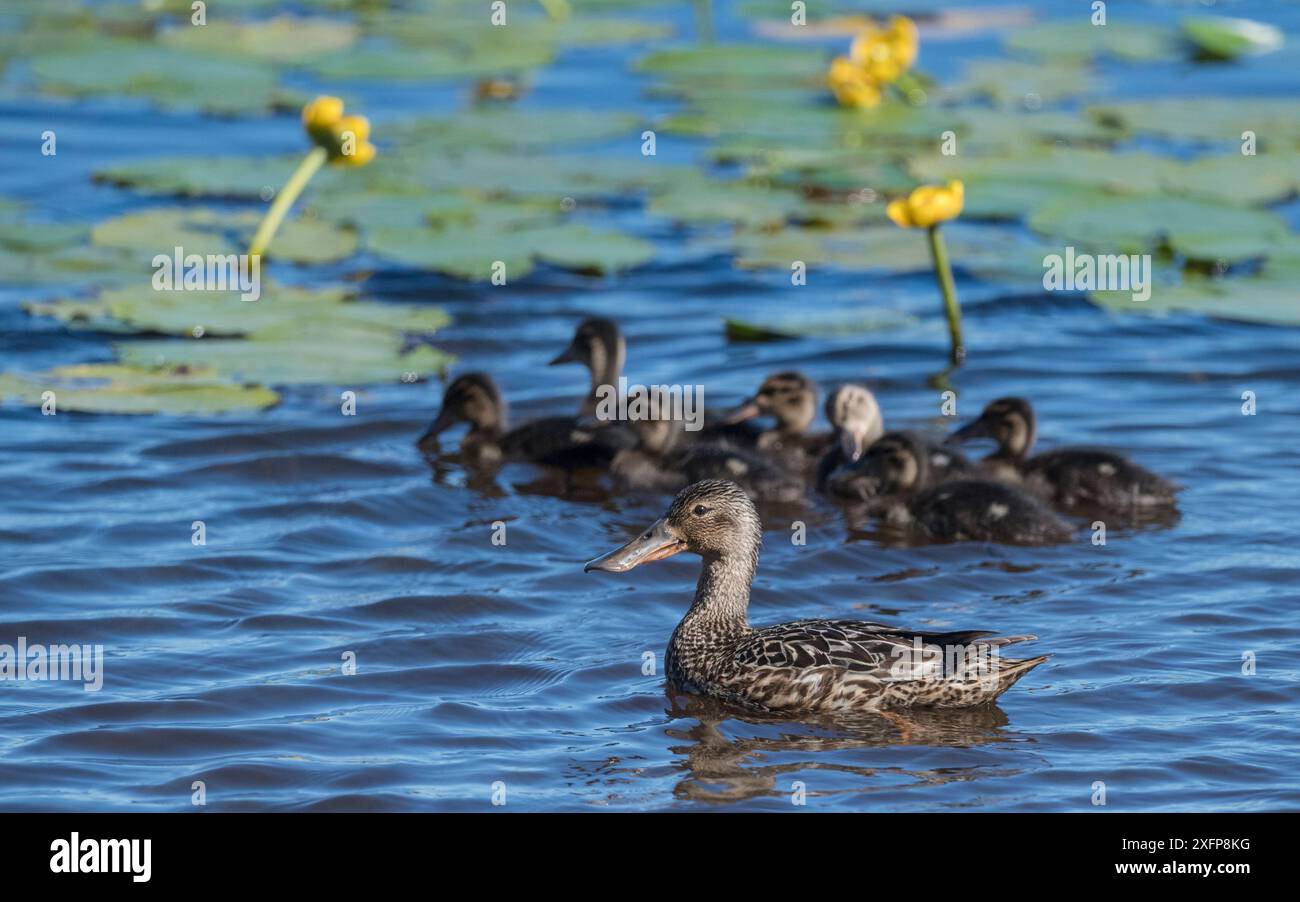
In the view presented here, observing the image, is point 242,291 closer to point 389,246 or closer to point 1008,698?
point 389,246

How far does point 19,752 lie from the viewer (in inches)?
307

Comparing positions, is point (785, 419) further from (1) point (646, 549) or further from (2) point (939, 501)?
(1) point (646, 549)

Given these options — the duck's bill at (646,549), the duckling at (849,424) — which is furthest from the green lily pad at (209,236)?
the duck's bill at (646,549)

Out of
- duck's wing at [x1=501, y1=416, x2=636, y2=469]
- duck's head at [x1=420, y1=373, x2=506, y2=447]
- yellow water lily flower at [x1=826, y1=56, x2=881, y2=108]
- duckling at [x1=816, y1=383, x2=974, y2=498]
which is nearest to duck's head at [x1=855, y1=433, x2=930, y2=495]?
duckling at [x1=816, y1=383, x2=974, y2=498]

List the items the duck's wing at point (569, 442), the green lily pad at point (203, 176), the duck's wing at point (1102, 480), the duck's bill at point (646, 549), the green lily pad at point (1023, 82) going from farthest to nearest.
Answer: the green lily pad at point (1023, 82), the green lily pad at point (203, 176), the duck's wing at point (569, 442), the duck's wing at point (1102, 480), the duck's bill at point (646, 549)

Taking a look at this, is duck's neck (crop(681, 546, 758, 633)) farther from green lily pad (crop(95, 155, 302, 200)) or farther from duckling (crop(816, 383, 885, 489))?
green lily pad (crop(95, 155, 302, 200))

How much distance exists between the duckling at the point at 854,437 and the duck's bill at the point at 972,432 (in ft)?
0.39

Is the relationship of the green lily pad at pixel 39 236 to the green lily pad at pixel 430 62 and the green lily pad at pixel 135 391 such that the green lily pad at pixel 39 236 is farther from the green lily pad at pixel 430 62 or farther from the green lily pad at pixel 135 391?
the green lily pad at pixel 430 62

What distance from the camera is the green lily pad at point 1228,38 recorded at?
1902cm

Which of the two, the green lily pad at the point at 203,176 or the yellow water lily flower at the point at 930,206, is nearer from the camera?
the yellow water lily flower at the point at 930,206

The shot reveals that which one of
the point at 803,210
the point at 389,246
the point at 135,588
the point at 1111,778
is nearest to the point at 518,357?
the point at 389,246

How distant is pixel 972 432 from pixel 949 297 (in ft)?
4.22

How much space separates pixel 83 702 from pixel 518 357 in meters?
5.51

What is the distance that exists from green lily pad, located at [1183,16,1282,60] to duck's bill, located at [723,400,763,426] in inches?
357
